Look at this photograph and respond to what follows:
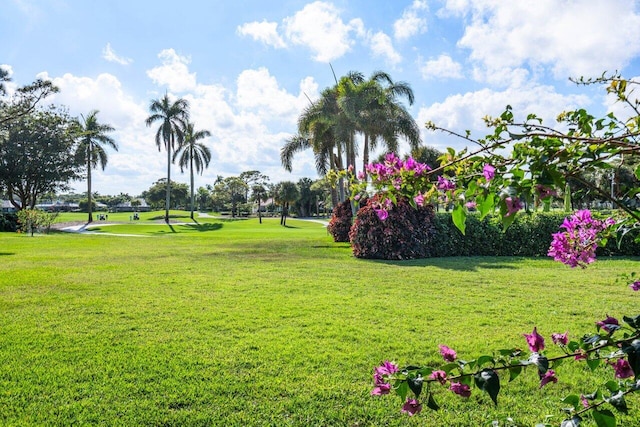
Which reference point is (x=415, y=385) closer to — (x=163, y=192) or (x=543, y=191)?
(x=543, y=191)

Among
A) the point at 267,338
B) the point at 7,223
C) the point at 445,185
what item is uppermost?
the point at 445,185

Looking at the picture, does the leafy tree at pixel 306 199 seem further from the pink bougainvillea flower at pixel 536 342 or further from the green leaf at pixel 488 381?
the green leaf at pixel 488 381

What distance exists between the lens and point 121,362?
3.97 m

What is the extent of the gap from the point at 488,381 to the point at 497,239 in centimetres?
1284

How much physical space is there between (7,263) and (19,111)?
684 inches

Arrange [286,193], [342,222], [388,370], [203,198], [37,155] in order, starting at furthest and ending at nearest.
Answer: [203,198] < [286,193] < [37,155] < [342,222] < [388,370]

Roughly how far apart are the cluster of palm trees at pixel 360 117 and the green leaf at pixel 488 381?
17797 millimetres

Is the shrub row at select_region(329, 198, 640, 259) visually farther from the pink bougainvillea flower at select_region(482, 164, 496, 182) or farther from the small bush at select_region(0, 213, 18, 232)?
the small bush at select_region(0, 213, 18, 232)

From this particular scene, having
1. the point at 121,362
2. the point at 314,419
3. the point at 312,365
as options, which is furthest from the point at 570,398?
the point at 121,362

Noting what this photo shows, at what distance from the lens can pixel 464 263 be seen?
11102mm

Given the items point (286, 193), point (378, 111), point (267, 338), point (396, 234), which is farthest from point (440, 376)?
point (286, 193)

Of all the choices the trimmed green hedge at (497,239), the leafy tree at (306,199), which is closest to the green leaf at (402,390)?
the trimmed green hedge at (497,239)

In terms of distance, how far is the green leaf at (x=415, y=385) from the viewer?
1.27 meters

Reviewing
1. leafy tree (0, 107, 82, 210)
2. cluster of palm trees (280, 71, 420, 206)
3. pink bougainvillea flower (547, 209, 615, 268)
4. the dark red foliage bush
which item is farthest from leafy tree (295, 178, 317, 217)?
pink bougainvillea flower (547, 209, 615, 268)
